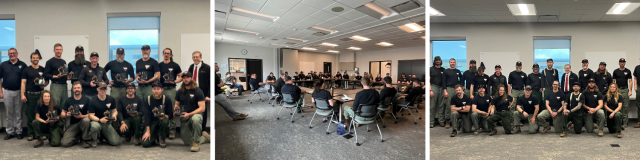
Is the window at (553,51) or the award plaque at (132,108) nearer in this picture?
the award plaque at (132,108)

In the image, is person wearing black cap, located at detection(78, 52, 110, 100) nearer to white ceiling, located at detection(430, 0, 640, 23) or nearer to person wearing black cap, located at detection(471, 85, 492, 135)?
white ceiling, located at detection(430, 0, 640, 23)

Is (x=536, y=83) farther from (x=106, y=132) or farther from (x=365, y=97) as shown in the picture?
(x=106, y=132)

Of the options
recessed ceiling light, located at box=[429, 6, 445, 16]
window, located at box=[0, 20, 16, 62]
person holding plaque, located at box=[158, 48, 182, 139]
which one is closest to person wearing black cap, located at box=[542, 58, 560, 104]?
recessed ceiling light, located at box=[429, 6, 445, 16]

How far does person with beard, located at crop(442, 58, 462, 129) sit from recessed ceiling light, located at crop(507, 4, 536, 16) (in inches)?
41.4

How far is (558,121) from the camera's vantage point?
3074 millimetres

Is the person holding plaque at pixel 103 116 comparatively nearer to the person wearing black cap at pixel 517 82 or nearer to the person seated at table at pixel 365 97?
the person seated at table at pixel 365 97

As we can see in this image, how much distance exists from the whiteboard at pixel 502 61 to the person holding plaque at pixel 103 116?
12.7 ft

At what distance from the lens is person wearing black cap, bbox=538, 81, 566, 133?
118 inches

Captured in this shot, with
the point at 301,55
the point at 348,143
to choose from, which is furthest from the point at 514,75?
the point at 301,55

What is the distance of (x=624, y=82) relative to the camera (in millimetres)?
3283

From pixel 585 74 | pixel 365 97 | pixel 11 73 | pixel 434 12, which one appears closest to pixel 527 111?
pixel 585 74

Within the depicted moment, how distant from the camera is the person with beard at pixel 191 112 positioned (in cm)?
A: 190

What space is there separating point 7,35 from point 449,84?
14.9 ft

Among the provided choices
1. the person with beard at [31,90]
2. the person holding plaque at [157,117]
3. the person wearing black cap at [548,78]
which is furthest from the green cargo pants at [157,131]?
the person wearing black cap at [548,78]
